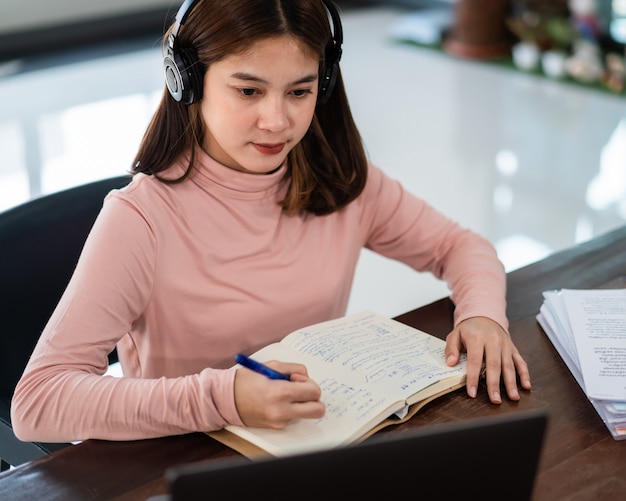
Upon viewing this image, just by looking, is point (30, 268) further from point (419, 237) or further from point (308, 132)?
point (419, 237)

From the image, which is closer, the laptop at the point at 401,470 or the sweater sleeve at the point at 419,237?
the laptop at the point at 401,470

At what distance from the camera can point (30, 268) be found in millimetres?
1398

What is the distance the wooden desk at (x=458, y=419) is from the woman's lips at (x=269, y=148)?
0.41 m

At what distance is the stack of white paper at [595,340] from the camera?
113 centimetres

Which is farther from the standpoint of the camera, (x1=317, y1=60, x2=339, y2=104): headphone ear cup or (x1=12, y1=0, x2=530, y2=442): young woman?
(x1=317, y1=60, x2=339, y2=104): headphone ear cup

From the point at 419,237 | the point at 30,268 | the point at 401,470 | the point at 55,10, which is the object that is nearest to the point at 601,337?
the point at 419,237

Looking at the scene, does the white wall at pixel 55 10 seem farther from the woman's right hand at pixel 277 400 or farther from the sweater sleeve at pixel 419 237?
the woman's right hand at pixel 277 400

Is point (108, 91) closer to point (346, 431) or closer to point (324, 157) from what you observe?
point (324, 157)

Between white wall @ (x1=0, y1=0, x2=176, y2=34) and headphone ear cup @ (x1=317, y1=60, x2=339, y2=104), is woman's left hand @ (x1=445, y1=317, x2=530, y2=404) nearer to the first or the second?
headphone ear cup @ (x1=317, y1=60, x2=339, y2=104)

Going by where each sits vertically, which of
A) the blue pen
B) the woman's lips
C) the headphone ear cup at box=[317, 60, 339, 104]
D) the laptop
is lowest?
the blue pen

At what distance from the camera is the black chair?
4.49 ft

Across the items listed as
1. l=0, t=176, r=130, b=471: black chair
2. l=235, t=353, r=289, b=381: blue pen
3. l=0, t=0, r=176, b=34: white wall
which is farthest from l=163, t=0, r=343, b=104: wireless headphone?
l=0, t=0, r=176, b=34: white wall

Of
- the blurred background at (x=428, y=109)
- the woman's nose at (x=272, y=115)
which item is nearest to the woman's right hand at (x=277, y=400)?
the woman's nose at (x=272, y=115)

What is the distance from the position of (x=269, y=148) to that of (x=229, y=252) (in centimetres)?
17
